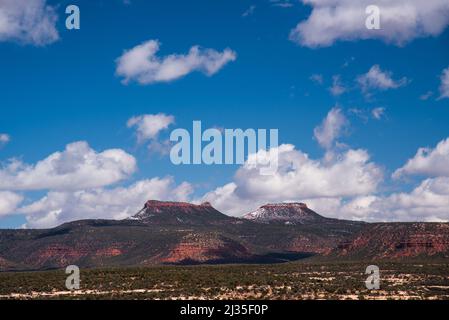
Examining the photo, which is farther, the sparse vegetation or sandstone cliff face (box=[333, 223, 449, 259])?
sandstone cliff face (box=[333, 223, 449, 259])

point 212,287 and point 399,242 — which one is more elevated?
point 399,242

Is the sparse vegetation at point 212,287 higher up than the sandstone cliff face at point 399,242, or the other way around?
the sandstone cliff face at point 399,242

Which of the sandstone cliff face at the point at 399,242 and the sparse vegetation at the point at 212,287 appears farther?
the sandstone cliff face at the point at 399,242

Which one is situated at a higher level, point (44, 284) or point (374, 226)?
point (374, 226)

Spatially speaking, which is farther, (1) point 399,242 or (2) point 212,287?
(1) point 399,242

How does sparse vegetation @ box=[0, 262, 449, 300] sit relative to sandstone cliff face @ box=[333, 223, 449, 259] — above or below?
below
